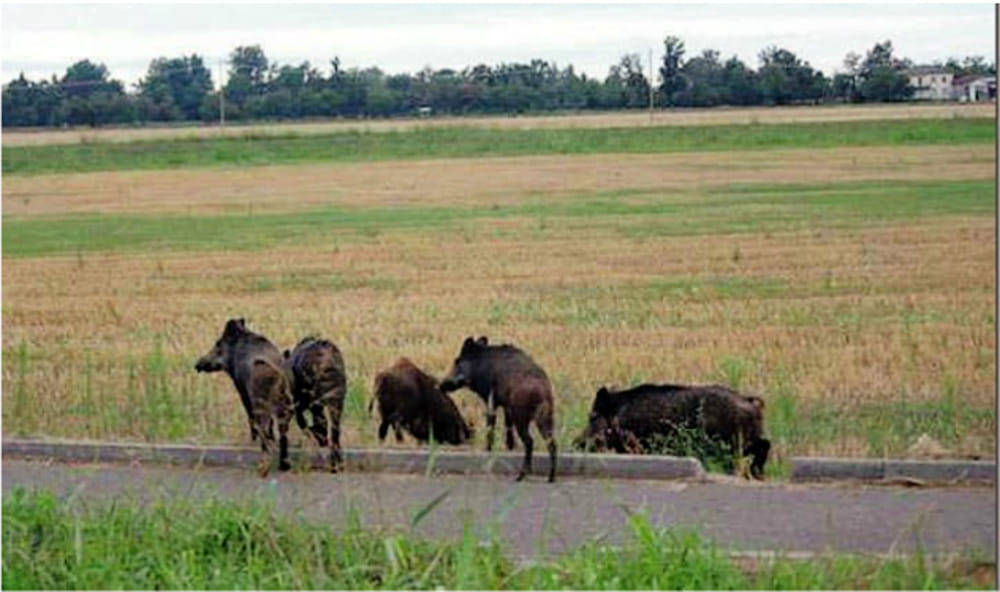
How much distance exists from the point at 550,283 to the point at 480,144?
38.7m

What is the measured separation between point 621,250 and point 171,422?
54.1 feet

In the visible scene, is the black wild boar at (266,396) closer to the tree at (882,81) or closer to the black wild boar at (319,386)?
the black wild boar at (319,386)

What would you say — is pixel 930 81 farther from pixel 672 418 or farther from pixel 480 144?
pixel 480 144

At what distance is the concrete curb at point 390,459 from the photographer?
33.4 ft

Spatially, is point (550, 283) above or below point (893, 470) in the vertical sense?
below

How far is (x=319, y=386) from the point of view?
1077 cm

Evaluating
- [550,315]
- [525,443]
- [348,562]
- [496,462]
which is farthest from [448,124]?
[348,562]

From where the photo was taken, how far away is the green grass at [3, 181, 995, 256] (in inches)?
1251

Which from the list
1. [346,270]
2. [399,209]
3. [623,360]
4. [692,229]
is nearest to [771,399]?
[623,360]

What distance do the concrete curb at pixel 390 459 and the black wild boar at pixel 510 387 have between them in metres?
0.17

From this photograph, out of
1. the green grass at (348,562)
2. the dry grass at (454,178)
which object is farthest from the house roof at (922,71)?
the green grass at (348,562)

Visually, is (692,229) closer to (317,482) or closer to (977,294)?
(977,294)

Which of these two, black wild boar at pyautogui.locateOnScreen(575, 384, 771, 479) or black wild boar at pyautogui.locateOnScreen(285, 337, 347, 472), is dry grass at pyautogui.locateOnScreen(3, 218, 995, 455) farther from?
black wild boar at pyautogui.locateOnScreen(285, 337, 347, 472)

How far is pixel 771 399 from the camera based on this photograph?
Result: 42.8 ft
